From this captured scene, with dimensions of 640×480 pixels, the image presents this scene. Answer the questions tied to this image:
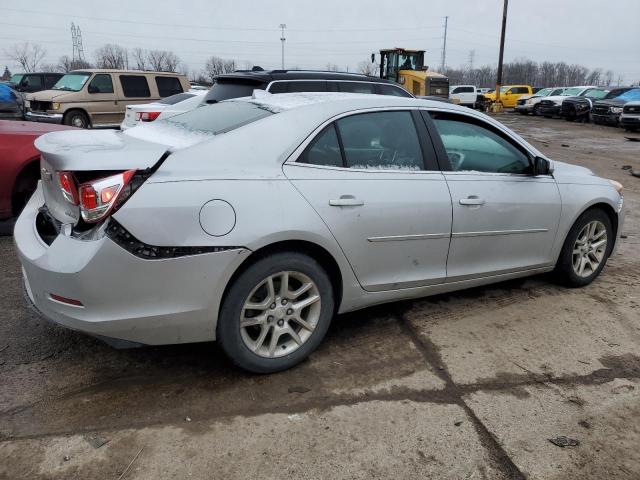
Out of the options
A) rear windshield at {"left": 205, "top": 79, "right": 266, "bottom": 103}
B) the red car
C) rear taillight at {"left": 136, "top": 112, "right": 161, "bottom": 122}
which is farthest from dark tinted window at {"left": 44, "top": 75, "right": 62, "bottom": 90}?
the red car

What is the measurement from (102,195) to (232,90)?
207 inches

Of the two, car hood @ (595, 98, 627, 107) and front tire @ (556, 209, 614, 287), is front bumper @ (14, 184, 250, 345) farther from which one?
car hood @ (595, 98, 627, 107)

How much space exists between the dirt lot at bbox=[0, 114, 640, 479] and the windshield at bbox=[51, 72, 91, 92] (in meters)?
11.5

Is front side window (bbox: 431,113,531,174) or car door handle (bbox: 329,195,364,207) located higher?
front side window (bbox: 431,113,531,174)

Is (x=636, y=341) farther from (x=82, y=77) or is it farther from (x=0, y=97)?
(x=82, y=77)

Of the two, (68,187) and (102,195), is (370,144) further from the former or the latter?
(68,187)

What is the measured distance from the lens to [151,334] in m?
2.64

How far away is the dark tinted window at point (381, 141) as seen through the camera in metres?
3.23

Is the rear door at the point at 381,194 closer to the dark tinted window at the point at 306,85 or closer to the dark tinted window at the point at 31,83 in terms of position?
the dark tinted window at the point at 306,85

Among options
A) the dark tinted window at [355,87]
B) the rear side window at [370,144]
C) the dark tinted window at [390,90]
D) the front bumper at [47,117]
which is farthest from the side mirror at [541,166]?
the front bumper at [47,117]

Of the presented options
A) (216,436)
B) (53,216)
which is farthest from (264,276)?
(53,216)

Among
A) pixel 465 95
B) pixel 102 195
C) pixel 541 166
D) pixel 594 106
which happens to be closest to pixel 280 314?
pixel 102 195

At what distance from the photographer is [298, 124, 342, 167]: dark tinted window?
3047 mm

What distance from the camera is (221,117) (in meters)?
3.46
